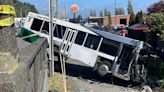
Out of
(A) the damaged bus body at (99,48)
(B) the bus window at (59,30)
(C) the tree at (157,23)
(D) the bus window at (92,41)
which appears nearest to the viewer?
(C) the tree at (157,23)

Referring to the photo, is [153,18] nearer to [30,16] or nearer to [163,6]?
[163,6]

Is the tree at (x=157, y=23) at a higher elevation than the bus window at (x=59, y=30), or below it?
higher

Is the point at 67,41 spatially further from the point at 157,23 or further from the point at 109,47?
the point at 157,23

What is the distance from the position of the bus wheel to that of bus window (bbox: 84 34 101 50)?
103cm

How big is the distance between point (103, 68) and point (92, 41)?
1.78 meters

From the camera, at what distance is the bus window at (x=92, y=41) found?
2310 cm

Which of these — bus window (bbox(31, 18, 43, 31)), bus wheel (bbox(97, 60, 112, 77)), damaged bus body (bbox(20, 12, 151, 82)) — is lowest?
bus wheel (bbox(97, 60, 112, 77))

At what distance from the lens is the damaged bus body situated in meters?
21.8

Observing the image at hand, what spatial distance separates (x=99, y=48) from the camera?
910 inches

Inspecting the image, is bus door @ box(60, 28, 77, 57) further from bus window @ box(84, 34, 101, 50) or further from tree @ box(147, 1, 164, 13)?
tree @ box(147, 1, 164, 13)

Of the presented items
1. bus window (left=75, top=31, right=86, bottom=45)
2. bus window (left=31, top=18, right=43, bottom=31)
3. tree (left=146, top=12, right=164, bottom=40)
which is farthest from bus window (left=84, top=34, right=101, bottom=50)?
tree (left=146, top=12, right=164, bottom=40)

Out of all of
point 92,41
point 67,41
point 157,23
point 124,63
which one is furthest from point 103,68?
point 157,23

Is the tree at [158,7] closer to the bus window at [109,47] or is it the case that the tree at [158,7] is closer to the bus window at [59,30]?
the bus window at [109,47]

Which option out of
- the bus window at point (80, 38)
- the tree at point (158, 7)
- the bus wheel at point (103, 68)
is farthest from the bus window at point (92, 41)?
the tree at point (158, 7)
